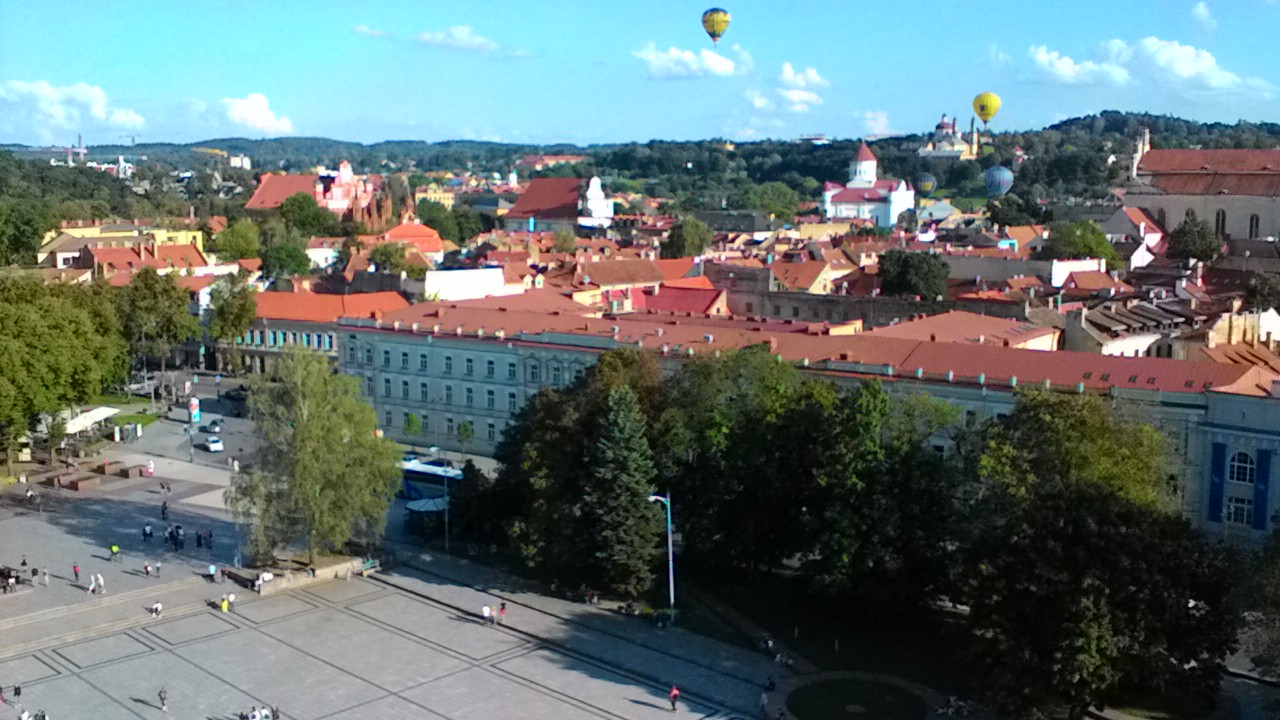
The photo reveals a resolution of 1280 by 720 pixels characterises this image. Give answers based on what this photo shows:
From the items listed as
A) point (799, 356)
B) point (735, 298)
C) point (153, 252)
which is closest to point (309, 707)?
point (799, 356)

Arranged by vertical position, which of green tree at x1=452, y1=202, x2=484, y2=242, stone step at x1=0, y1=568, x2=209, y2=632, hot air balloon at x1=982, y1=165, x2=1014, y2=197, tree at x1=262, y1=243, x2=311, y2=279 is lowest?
stone step at x1=0, y1=568, x2=209, y2=632

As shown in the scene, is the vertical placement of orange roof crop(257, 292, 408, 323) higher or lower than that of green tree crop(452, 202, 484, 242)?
lower

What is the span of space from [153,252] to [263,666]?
68482 millimetres

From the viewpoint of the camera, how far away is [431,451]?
5300 centimetres

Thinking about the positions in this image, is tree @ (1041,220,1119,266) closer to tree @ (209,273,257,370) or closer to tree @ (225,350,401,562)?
tree @ (209,273,257,370)

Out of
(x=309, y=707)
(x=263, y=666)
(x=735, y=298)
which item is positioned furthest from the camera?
(x=735, y=298)

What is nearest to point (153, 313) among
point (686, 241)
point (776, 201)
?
point (686, 241)

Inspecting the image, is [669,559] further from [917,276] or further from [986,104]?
[986,104]

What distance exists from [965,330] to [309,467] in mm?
27292

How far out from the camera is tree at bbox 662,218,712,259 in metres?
104

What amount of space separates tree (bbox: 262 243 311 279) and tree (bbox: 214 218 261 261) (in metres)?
6.18

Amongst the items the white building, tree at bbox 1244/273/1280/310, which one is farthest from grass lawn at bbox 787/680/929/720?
the white building

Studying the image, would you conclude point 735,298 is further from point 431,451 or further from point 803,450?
point 803,450

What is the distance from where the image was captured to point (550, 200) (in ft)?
503
